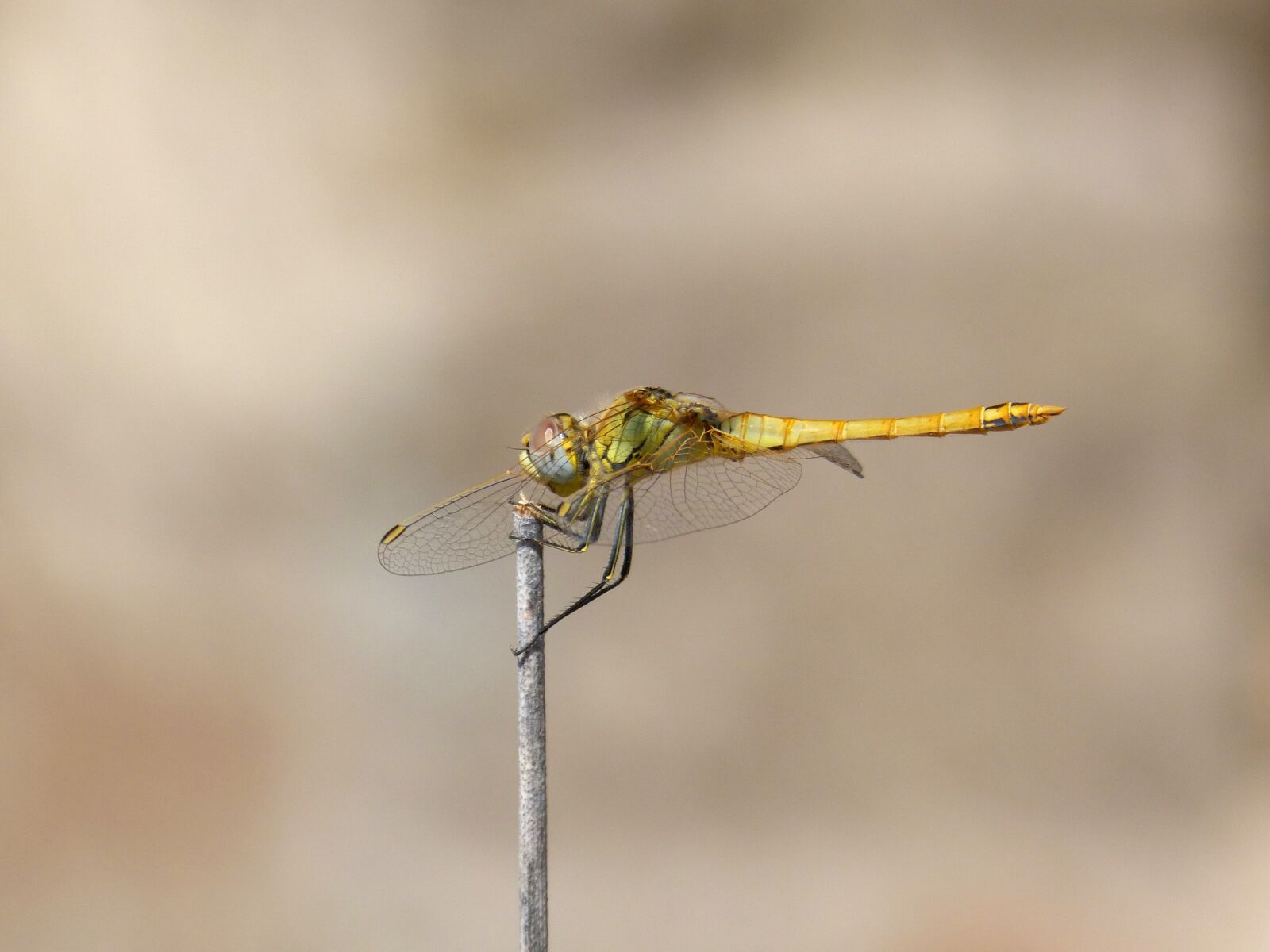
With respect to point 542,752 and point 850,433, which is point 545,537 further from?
point 850,433

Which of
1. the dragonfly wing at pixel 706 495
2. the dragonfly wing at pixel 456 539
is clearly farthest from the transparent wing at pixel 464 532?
the dragonfly wing at pixel 706 495

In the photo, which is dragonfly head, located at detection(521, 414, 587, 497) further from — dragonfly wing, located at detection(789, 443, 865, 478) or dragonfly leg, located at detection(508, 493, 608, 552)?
dragonfly wing, located at detection(789, 443, 865, 478)

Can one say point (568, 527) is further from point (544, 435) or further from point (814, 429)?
point (814, 429)

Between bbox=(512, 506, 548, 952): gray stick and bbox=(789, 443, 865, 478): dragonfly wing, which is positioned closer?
bbox=(512, 506, 548, 952): gray stick

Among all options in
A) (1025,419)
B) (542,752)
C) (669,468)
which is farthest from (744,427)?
(542,752)

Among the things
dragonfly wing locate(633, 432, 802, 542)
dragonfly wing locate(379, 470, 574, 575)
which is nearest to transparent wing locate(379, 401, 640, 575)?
dragonfly wing locate(379, 470, 574, 575)
